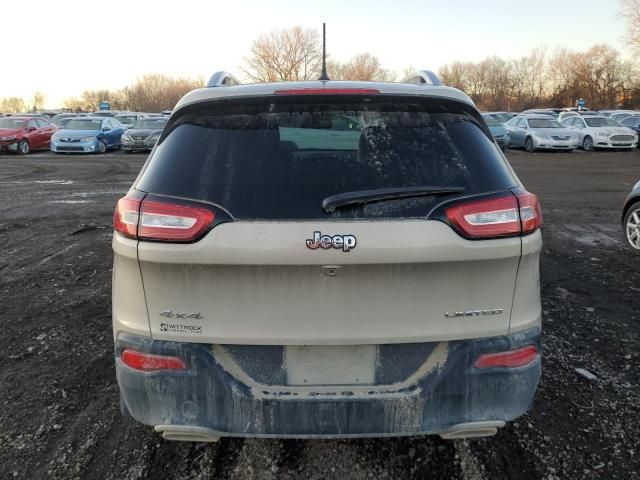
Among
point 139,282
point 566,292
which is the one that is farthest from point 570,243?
point 139,282

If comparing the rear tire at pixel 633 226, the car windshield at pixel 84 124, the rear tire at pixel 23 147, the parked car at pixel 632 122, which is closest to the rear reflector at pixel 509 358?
the rear tire at pixel 633 226

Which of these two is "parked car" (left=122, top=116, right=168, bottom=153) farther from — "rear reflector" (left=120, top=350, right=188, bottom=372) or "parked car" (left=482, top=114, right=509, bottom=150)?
"rear reflector" (left=120, top=350, right=188, bottom=372)

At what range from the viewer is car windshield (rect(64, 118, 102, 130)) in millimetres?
24156

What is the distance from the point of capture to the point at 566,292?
514 centimetres

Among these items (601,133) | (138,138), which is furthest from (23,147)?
(601,133)

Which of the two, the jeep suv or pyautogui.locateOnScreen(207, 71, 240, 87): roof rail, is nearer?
the jeep suv

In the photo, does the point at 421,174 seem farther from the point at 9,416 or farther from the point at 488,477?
the point at 9,416

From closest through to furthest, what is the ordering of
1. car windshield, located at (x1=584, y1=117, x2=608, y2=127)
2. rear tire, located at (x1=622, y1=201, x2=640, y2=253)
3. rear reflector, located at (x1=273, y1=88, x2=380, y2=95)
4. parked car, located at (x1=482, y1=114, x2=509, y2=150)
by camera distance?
rear reflector, located at (x1=273, y1=88, x2=380, y2=95) < parked car, located at (x1=482, y1=114, x2=509, y2=150) < rear tire, located at (x1=622, y1=201, x2=640, y2=253) < car windshield, located at (x1=584, y1=117, x2=608, y2=127)

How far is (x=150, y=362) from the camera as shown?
2.18 meters

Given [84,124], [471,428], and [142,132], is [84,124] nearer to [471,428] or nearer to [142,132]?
[142,132]

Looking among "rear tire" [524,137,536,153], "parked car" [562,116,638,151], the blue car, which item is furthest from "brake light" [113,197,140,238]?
"parked car" [562,116,638,151]

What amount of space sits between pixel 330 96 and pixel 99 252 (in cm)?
527

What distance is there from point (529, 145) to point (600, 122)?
14.2 feet

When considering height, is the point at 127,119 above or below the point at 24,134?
above
